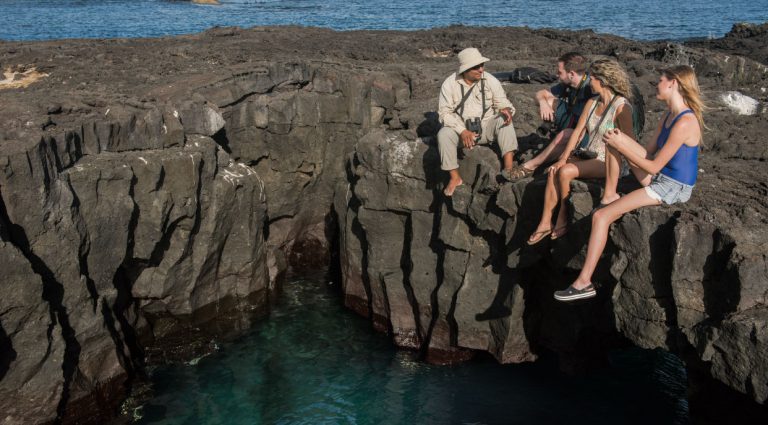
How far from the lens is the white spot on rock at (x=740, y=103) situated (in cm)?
1346

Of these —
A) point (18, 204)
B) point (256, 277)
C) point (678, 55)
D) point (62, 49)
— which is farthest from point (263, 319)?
point (678, 55)

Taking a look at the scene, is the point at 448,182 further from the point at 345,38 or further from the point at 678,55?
the point at 345,38

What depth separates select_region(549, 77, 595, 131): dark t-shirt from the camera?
10.3 meters

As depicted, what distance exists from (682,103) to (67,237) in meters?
9.46

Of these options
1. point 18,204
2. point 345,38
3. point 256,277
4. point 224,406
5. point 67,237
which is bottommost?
point 224,406

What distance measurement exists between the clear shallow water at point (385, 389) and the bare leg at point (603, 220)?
14.6 ft

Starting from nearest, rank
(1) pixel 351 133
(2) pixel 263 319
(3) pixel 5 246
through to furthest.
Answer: (3) pixel 5 246 < (2) pixel 263 319 < (1) pixel 351 133

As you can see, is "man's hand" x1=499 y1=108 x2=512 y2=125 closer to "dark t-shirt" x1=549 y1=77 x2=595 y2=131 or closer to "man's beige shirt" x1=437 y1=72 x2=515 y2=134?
"man's beige shirt" x1=437 y1=72 x2=515 y2=134

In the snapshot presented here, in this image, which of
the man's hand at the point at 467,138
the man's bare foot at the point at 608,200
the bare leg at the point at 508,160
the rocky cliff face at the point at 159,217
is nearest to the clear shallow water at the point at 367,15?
the rocky cliff face at the point at 159,217

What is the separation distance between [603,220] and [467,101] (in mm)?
3559

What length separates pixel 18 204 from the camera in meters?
10.8

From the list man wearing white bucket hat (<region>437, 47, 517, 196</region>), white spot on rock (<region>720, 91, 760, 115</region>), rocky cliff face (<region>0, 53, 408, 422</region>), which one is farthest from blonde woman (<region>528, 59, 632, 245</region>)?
rocky cliff face (<region>0, 53, 408, 422</region>)

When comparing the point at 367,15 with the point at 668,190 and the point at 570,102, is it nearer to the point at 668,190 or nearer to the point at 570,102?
the point at 570,102

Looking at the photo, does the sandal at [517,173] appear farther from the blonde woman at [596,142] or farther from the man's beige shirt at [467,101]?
the blonde woman at [596,142]
